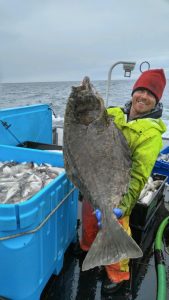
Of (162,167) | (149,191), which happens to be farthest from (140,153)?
(162,167)

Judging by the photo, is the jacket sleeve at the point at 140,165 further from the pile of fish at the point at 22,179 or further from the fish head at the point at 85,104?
the pile of fish at the point at 22,179

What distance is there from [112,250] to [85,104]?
3.88 ft

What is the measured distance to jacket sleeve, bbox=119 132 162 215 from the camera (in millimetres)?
2686

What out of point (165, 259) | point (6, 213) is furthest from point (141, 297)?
point (6, 213)

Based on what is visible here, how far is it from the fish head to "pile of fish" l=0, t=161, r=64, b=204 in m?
0.80

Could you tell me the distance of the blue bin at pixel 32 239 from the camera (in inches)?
80.0

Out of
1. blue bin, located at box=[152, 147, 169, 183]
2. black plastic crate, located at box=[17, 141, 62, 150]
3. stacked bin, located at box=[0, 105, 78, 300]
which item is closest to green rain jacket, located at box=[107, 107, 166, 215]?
stacked bin, located at box=[0, 105, 78, 300]

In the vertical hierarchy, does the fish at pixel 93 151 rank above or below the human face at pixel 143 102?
below

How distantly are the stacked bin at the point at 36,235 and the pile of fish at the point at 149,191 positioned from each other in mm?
997

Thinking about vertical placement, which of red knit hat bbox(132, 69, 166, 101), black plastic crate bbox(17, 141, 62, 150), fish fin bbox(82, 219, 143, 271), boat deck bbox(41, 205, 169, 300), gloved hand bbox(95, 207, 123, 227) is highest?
red knit hat bbox(132, 69, 166, 101)

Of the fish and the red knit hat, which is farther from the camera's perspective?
the red knit hat

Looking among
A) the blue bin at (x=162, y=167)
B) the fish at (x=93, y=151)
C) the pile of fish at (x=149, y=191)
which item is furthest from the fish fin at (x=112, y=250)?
the blue bin at (x=162, y=167)

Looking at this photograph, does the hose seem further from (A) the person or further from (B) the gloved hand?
(B) the gloved hand

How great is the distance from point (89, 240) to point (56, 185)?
3.85ft
